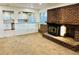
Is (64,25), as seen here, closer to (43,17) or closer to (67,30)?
(67,30)

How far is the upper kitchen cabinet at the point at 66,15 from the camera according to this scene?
2.68 m

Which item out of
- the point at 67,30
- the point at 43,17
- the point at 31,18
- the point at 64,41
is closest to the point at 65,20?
the point at 67,30

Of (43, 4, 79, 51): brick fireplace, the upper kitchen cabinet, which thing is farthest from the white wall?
the upper kitchen cabinet

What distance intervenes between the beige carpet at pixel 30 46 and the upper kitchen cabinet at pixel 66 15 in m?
0.59

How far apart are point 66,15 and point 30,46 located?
129cm

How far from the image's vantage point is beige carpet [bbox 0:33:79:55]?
238 cm

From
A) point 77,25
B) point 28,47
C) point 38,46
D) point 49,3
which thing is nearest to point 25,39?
point 28,47

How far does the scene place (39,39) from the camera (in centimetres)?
255

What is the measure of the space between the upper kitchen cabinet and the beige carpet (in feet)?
1.94

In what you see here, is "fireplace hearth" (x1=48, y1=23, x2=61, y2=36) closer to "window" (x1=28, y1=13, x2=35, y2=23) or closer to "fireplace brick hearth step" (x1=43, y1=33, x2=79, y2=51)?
"fireplace brick hearth step" (x1=43, y1=33, x2=79, y2=51)

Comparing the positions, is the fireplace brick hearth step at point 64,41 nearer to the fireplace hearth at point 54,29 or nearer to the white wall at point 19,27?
the fireplace hearth at point 54,29

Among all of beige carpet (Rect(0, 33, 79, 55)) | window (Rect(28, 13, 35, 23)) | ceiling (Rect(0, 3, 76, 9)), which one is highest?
ceiling (Rect(0, 3, 76, 9))

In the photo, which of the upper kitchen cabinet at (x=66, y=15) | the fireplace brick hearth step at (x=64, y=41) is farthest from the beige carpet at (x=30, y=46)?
the upper kitchen cabinet at (x=66, y=15)

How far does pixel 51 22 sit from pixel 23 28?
2.39 feet
